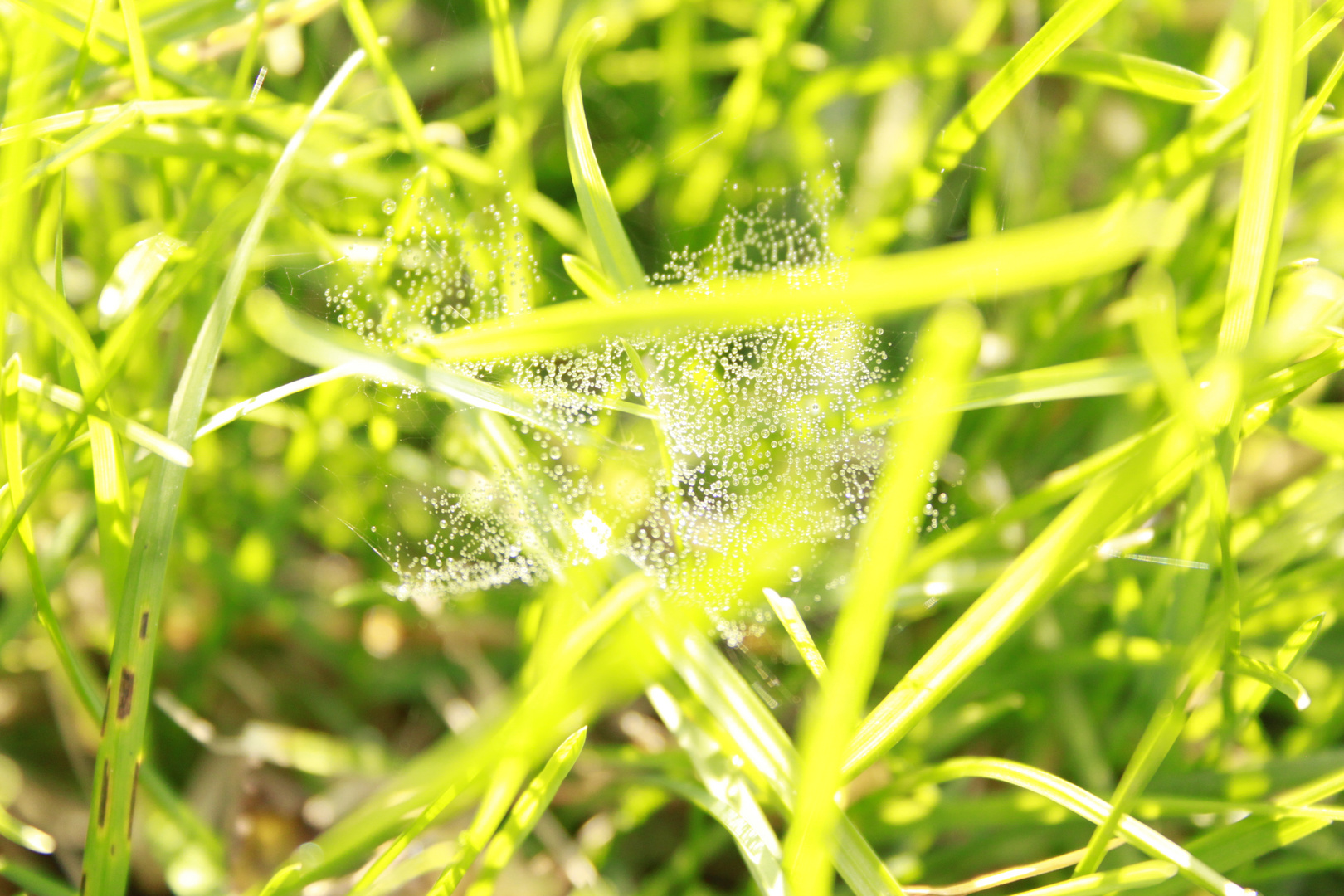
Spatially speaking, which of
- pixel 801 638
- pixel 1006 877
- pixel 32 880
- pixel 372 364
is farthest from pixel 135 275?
pixel 1006 877

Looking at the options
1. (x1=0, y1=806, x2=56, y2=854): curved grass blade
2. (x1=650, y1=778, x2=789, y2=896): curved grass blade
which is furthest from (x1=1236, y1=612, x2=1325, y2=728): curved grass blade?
(x1=0, y1=806, x2=56, y2=854): curved grass blade

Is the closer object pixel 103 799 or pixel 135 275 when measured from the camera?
pixel 103 799

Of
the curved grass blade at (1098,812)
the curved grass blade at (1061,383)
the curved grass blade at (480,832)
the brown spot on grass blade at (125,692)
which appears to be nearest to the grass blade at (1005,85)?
the curved grass blade at (1061,383)

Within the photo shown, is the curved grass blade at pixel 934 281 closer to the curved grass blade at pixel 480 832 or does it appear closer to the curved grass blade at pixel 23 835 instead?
the curved grass blade at pixel 480 832

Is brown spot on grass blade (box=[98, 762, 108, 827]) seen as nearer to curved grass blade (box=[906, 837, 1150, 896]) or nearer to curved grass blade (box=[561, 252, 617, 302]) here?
curved grass blade (box=[561, 252, 617, 302])

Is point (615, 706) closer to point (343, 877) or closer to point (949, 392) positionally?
point (343, 877)

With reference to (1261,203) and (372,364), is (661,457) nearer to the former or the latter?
(372,364)
